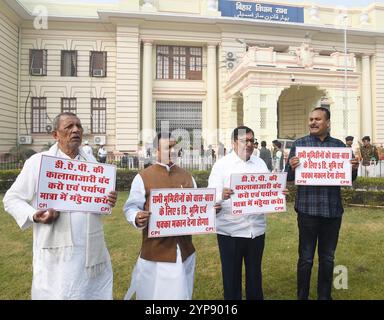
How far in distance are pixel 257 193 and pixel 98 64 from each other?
22064 mm

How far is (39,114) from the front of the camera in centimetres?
2297

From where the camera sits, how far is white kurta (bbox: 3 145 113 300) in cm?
269

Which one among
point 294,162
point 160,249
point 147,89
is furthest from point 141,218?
point 147,89

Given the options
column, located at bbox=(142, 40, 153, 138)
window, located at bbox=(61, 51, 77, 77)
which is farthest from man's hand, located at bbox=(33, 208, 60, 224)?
window, located at bbox=(61, 51, 77, 77)

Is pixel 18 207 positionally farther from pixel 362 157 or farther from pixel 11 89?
pixel 11 89

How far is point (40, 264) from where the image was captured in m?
2.71

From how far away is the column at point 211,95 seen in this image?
77.0ft

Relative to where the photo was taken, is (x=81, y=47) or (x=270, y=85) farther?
(x=81, y=47)

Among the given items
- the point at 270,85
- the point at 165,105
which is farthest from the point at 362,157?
the point at 165,105

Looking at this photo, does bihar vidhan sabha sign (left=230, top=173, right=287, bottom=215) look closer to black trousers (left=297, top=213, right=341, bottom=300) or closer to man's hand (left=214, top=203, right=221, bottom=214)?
man's hand (left=214, top=203, right=221, bottom=214)

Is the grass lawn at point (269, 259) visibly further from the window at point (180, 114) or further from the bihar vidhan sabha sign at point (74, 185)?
the window at point (180, 114)

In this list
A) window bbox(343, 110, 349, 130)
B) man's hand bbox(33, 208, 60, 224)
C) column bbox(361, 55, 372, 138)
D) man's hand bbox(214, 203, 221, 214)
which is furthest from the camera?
column bbox(361, 55, 372, 138)

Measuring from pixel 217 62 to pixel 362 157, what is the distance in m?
13.8

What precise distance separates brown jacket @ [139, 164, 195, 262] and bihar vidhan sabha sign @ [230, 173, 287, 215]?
0.58m
